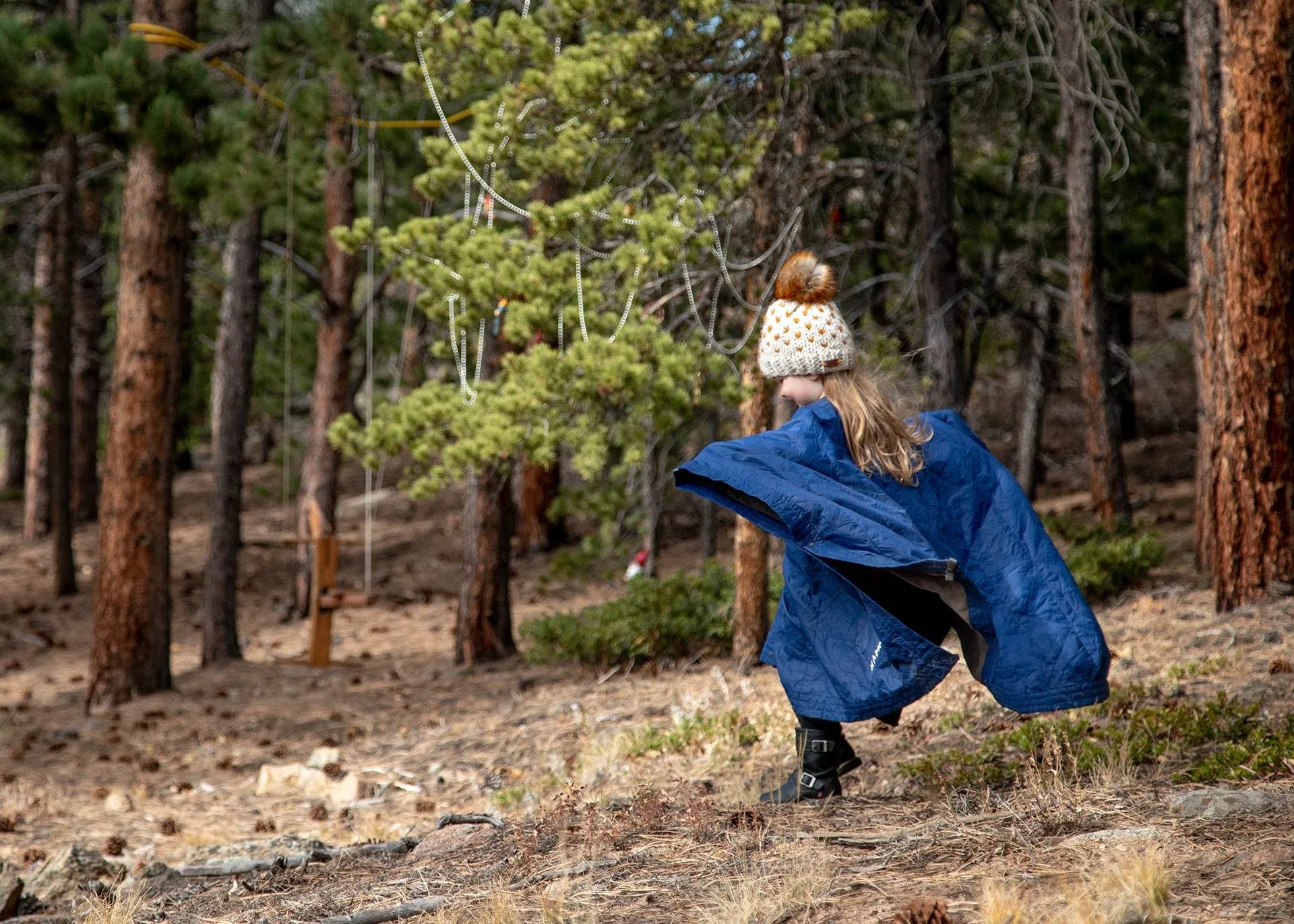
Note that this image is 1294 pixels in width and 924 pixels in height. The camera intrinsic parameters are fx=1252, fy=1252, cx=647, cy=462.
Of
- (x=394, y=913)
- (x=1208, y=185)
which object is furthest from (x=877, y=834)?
(x=1208, y=185)

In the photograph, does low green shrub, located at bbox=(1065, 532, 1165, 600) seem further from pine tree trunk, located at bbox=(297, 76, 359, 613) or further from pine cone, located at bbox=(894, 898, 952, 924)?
pine tree trunk, located at bbox=(297, 76, 359, 613)

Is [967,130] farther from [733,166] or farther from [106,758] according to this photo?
[106,758]

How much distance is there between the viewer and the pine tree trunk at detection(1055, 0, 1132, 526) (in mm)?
10398

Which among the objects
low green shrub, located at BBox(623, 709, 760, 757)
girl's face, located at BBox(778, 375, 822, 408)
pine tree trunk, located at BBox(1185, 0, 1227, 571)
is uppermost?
pine tree trunk, located at BBox(1185, 0, 1227, 571)

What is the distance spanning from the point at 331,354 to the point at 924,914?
12.6 m

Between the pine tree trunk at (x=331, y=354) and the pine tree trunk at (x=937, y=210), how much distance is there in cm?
664

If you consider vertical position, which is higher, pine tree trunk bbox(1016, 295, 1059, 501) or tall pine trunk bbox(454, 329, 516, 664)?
pine tree trunk bbox(1016, 295, 1059, 501)

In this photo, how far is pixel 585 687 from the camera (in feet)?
30.1

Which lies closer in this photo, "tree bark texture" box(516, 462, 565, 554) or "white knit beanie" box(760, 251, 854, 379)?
"white knit beanie" box(760, 251, 854, 379)

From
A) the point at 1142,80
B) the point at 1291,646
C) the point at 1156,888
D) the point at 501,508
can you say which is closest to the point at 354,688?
the point at 501,508

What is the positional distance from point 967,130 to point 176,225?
348 inches

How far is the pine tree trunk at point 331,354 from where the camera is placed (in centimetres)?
1423

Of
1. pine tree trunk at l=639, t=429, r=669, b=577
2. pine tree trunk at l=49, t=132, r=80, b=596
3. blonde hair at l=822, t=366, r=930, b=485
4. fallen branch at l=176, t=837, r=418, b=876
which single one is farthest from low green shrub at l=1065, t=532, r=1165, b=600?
pine tree trunk at l=49, t=132, r=80, b=596

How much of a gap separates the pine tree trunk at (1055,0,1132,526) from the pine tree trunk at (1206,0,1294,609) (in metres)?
2.85
